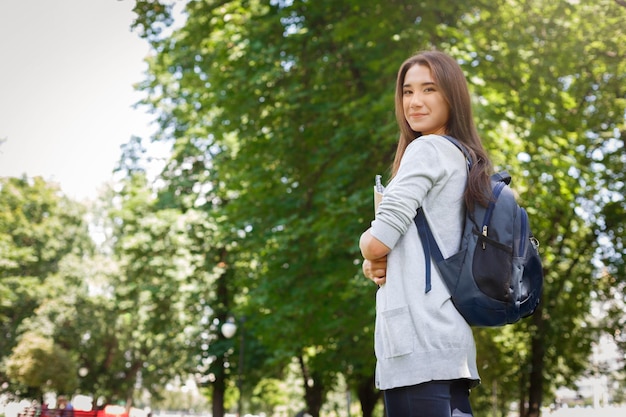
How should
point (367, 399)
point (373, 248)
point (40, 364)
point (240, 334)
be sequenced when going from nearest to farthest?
point (373, 248) < point (367, 399) < point (240, 334) < point (40, 364)

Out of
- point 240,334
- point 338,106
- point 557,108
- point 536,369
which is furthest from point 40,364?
point 557,108

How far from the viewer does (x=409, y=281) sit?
2.36 meters

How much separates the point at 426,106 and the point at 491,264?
62 cm

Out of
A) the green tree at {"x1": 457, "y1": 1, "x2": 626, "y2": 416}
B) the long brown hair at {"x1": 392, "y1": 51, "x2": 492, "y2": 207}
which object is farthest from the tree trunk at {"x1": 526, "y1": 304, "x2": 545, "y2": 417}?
the long brown hair at {"x1": 392, "y1": 51, "x2": 492, "y2": 207}

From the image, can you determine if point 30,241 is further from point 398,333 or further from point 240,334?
point 398,333

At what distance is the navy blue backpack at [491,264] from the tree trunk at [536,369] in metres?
22.0

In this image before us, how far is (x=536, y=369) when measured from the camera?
23781 mm

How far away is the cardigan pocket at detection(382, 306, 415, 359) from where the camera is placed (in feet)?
7.59

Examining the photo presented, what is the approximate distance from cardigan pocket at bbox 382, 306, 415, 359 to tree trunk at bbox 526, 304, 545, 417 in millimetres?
22074

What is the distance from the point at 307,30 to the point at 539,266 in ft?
41.0

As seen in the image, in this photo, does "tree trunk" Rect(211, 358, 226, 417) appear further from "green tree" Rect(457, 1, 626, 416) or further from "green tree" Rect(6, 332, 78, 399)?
"green tree" Rect(6, 332, 78, 399)

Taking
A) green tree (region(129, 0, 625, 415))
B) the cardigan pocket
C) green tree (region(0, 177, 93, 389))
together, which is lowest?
the cardigan pocket

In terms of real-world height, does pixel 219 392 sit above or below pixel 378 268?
above

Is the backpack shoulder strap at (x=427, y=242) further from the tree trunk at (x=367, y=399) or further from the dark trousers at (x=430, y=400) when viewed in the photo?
the tree trunk at (x=367, y=399)
